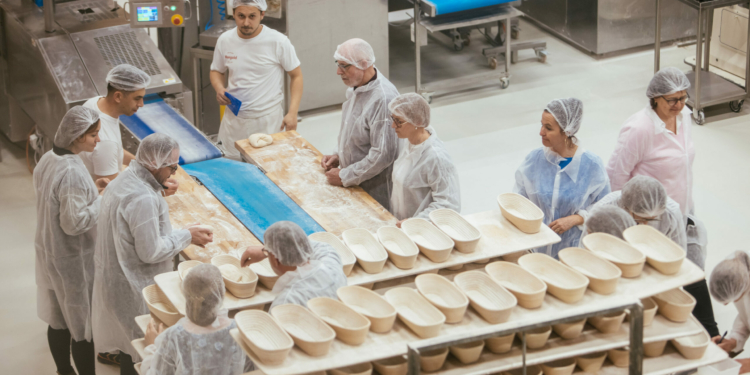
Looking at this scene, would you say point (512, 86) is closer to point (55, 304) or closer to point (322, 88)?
point (322, 88)

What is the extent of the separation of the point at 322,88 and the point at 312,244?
3.96 metres

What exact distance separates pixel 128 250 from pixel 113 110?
34.5 inches

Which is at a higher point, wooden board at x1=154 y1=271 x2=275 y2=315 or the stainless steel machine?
the stainless steel machine

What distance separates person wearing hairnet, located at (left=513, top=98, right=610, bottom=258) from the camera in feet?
11.6

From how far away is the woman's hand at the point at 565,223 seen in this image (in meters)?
3.59

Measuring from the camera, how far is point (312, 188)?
4301 mm

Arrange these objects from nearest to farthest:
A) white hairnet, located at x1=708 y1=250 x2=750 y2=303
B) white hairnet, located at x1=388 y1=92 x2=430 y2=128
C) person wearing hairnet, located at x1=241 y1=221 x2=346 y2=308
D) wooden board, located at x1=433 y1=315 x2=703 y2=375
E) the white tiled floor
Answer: wooden board, located at x1=433 y1=315 x2=703 y2=375, person wearing hairnet, located at x1=241 y1=221 x2=346 y2=308, white hairnet, located at x1=708 y1=250 x2=750 y2=303, white hairnet, located at x1=388 y1=92 x2=430 y2=128, the white tiled floor

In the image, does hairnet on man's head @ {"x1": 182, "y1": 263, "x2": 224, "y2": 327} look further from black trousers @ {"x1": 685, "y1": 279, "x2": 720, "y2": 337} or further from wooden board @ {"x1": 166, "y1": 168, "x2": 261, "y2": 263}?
black trousers @ {"x1": 685, "y1": 279, "x2": 720, "y2": 337}

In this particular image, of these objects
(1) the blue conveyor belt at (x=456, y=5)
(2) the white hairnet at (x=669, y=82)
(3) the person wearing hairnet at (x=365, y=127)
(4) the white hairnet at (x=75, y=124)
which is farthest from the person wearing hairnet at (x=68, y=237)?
(1) the blue conveyor belt at (x=456, y=5)

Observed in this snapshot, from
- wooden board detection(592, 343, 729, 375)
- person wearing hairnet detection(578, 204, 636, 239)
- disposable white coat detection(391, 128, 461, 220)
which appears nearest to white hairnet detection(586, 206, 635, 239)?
person wearing hairnet detection(578, 204, 636, 239)

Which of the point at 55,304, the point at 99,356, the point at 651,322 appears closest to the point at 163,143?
the point at 55,304

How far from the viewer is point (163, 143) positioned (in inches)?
126

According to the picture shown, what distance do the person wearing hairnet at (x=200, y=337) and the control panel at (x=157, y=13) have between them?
269 centimetres

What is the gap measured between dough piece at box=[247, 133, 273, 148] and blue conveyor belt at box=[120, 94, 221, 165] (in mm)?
210
